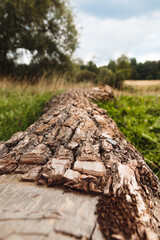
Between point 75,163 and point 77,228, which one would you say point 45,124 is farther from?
point 77,228

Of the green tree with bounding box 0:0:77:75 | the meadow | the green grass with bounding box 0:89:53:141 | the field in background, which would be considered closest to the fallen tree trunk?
the meadow

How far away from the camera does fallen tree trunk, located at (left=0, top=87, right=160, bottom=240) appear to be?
0.60 metres

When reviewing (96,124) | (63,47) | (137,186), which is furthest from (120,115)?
(63,47)

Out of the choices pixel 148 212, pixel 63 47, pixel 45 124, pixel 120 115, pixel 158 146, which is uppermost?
pixel 63 47

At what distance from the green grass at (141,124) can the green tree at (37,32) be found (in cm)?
726

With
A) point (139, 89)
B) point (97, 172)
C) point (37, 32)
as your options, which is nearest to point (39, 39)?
point (37, 32)

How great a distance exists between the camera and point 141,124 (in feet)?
9.59

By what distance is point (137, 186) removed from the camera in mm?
834

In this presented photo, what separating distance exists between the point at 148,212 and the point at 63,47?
10.5 metres

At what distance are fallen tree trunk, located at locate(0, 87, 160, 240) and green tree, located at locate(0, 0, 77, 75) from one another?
8.67m

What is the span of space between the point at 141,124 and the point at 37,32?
9.06 m

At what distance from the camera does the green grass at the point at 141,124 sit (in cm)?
213

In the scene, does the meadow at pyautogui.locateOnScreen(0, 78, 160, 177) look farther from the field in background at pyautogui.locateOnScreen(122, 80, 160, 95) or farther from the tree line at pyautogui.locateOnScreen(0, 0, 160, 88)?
the tree line at pyautogui.locateOnScreen(0, 0, 160, 88)

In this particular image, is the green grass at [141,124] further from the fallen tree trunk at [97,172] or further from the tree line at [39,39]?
the tree line at [39,39]
